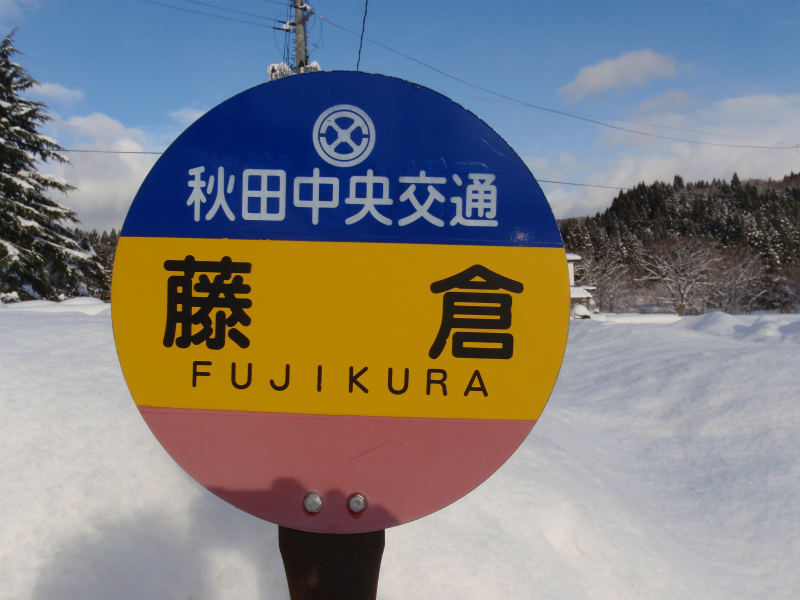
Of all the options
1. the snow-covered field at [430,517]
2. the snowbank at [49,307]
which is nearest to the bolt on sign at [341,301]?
the snow-covered field at [430,517]

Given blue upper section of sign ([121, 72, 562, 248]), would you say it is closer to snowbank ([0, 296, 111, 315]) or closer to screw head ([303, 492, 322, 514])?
screw head ([303, 492, 322, 514])

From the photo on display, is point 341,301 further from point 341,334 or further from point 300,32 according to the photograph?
point 300,32

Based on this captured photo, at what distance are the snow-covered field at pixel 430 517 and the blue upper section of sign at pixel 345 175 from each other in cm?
136

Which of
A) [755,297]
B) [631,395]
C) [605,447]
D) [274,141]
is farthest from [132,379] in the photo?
[755,297]

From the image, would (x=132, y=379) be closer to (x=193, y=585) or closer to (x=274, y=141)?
(x=274, y=141)

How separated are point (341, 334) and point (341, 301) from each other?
2.6 inches

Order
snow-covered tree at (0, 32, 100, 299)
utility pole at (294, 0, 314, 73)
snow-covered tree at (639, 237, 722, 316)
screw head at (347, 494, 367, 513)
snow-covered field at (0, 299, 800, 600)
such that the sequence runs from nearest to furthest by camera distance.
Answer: screw head at (347, 494, 367, 513), snow-covered field at (0, 299, 800, 600), utility pole at (294, 0, 314, 73), snow-covered tree at (0, 32, 100, 299), snow-covered tree at (639, 237, 722, 316)

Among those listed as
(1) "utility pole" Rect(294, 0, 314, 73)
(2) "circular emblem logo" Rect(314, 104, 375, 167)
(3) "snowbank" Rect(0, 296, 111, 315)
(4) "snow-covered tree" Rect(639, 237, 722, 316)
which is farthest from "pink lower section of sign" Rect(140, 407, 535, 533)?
(4) "snow-covered tree" Rect(639, 237, 722, 316)

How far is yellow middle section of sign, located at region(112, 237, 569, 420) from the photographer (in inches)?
40.3

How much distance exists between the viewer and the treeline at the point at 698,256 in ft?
122

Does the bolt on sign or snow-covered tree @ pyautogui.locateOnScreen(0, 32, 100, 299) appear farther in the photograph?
snow-covered tree @ pyautogui.locateOnScreen(0, 32, 100, 299)

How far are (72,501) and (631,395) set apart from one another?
3865 millimetres

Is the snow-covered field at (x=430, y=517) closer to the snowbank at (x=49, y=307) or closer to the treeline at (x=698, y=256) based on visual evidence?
the snowbank at (x=49, y=307)

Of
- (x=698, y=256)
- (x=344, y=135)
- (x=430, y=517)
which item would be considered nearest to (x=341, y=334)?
(x=344, y=135)
